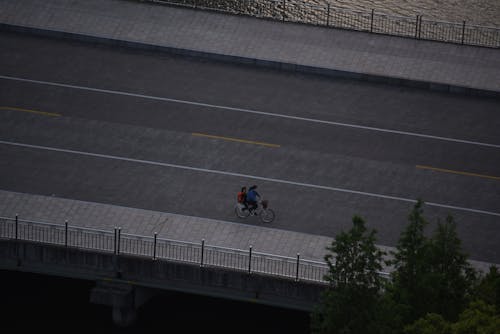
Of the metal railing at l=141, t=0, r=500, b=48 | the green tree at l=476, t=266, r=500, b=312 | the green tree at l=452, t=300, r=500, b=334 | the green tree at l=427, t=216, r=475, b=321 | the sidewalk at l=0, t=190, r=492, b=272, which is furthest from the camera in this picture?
the metal railing at l=141, t=0, r=500, b=48

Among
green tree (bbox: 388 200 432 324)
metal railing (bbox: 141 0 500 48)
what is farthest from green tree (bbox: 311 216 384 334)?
metal railing (bbox: 141 0 500 48)

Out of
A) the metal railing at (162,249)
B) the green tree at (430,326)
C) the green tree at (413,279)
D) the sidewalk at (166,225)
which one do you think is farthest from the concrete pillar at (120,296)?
the green tree at (430,326)

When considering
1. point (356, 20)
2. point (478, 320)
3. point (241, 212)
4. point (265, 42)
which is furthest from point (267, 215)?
point (356, 20)

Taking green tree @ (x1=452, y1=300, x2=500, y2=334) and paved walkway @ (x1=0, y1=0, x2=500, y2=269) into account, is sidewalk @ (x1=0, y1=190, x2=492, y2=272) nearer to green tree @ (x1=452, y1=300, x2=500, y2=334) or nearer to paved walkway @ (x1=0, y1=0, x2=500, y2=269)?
green tree @ (x1=452, y1=300, x2=500, y2=334)

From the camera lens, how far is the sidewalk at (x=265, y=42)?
47.2 metres

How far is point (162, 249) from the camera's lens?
35688mm

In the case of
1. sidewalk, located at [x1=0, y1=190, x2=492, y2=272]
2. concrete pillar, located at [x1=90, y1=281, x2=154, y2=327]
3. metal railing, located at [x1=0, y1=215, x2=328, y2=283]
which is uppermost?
sidewalk, located at [x1=0, y1=190, x2=492, y2=272]

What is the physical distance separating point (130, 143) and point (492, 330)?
65.3 feet

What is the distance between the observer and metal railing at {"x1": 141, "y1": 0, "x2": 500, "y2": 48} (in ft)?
164

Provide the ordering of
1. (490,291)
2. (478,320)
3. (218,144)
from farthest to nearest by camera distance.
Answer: (218,144), (490,291), (478,320)

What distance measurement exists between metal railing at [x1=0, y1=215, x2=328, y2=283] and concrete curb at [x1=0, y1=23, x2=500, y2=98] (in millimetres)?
13247

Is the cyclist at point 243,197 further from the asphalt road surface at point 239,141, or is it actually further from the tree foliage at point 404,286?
Answer: the tree foliage at point 404,286

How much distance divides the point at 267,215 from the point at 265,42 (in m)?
11.7

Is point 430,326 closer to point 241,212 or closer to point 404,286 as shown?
point 404,286
